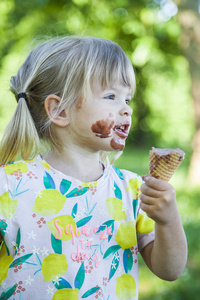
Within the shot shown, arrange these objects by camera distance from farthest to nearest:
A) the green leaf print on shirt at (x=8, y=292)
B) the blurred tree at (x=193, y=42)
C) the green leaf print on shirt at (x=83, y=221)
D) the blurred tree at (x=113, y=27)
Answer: the blurred tree at (x=113, y=27) → the blurred tree at (x=193, y=42) → the green leaf print on shirt at (x=83, y=221) → the green leaf print on shirt at (x=8, y=292)

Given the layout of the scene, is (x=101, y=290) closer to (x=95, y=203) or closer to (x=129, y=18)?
(x=95, y=203)

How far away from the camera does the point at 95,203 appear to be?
1787mm

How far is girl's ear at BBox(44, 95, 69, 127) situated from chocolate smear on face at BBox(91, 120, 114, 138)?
0.16 metres

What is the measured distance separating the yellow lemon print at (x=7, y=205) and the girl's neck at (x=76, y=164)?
27 centimetres

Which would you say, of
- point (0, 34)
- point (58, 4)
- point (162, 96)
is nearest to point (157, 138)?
point (162, 96)

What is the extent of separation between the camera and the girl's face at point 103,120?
5.94 ft

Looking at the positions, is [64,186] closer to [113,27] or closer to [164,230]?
[164,230]

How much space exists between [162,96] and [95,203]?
17842mm

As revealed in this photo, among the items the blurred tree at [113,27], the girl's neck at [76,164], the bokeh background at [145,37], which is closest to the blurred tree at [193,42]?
the bokeh background at [145,37]

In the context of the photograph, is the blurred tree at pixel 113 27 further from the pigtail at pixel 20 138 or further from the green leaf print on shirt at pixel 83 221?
the green leaf print on shirt at pixel 83 221

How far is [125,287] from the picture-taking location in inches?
69.7

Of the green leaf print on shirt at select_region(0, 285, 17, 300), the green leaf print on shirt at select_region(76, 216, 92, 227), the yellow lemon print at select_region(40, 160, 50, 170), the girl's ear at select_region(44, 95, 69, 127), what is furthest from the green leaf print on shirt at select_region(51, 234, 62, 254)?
the girl's ear at select_region(44, 95, 69, 127)

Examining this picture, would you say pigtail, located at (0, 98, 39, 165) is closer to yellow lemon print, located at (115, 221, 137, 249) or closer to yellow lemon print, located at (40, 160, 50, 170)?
yellow lemon print, located at (40, 160, 50, 170)

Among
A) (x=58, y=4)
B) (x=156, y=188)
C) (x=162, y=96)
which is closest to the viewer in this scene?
(x=156, y=188)
